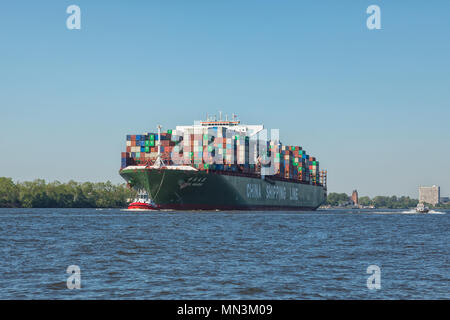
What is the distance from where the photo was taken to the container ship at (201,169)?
8810cm

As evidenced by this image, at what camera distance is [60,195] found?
574ft

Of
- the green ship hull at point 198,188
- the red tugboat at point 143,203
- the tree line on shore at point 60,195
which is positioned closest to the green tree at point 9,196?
the tree line on shore at point 60,195

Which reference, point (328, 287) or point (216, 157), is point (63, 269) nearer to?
point (328, 287)

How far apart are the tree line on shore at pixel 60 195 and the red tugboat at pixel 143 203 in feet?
198

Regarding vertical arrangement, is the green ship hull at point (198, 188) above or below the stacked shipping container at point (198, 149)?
below

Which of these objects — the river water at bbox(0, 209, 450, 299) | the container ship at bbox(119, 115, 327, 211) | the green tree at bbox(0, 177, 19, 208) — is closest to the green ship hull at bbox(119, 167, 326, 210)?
the container ship at bbox(119, 115, 327, 211)

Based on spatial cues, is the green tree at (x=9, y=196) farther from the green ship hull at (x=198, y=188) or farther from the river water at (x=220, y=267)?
the river water at (x=220, y=267)

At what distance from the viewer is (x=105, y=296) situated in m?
17.5

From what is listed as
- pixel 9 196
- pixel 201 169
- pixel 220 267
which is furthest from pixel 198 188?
pixel 9 196

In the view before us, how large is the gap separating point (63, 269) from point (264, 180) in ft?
298

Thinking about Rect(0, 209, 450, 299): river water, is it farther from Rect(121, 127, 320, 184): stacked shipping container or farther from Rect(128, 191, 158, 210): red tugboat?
Rect(121, 127, 320, 184): stacked shipping container

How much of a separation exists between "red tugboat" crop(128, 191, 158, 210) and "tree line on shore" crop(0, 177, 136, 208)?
198 feet

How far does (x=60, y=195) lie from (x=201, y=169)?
317 ft
